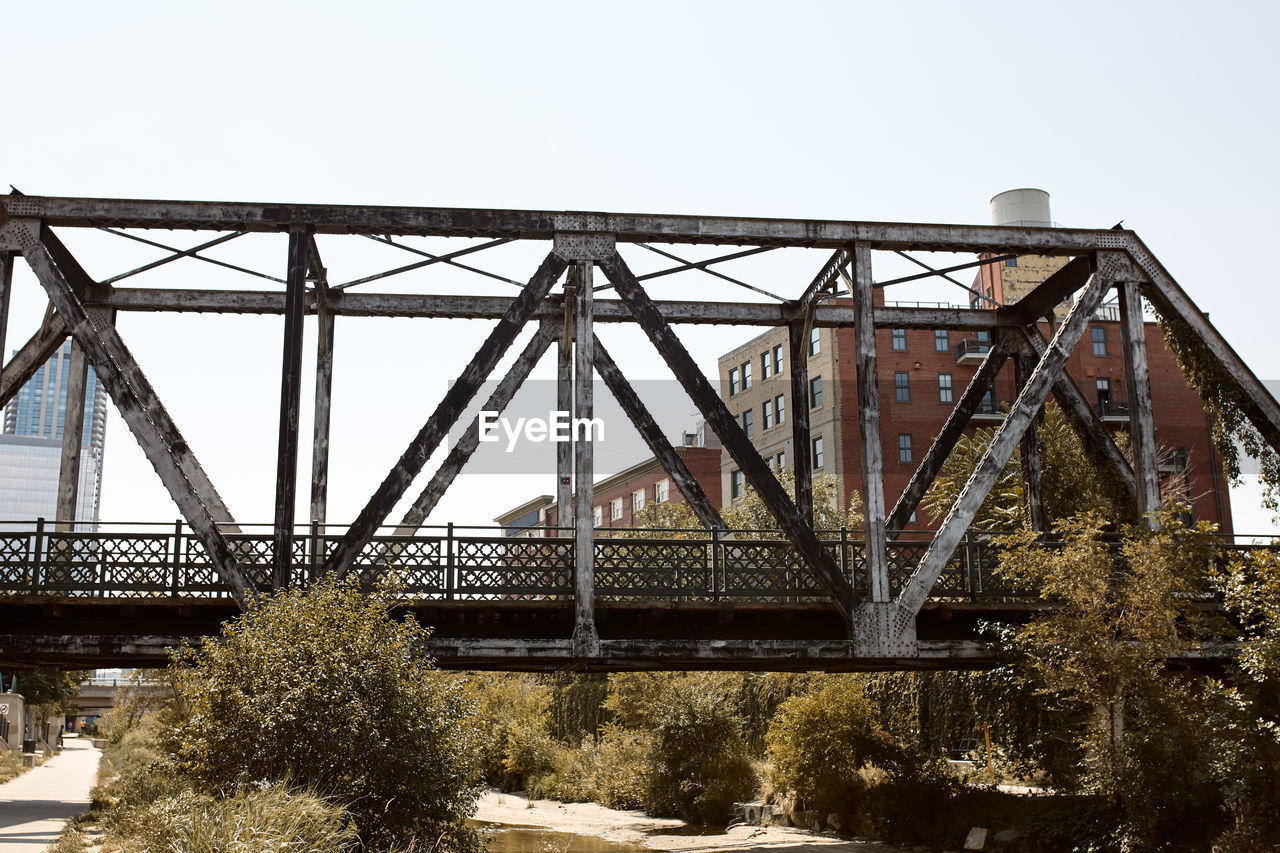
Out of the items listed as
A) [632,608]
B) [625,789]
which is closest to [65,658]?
[632,608]

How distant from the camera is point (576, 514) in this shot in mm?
18281

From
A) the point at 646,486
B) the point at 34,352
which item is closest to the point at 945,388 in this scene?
the point at 646,486

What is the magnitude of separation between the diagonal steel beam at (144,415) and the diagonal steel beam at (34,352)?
1153 mm

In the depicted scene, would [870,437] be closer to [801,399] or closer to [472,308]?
[801,399]

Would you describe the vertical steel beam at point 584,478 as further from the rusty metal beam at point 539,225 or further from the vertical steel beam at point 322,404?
the vertical steel beam at point 322,404

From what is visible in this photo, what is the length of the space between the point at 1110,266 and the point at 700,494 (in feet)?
25.4

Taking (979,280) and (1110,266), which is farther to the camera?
(979,280)

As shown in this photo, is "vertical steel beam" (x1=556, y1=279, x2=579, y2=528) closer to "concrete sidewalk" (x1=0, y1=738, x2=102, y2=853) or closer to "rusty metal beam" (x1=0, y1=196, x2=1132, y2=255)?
"rusty metal beam" (x1=0, y1=196, x2=1132, y2=255)

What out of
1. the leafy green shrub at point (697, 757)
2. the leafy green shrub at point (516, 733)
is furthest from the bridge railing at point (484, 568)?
the leafy green shrub at point (516, 733)

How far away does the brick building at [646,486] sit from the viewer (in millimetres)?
72000

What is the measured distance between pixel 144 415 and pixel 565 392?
727 centimetres

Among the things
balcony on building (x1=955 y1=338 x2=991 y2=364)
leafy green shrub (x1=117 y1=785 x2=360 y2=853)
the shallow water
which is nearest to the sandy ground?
the shallow water

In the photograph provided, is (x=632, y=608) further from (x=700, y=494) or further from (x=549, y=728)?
(x=549, y=728)

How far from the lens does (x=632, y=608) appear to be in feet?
59.2
